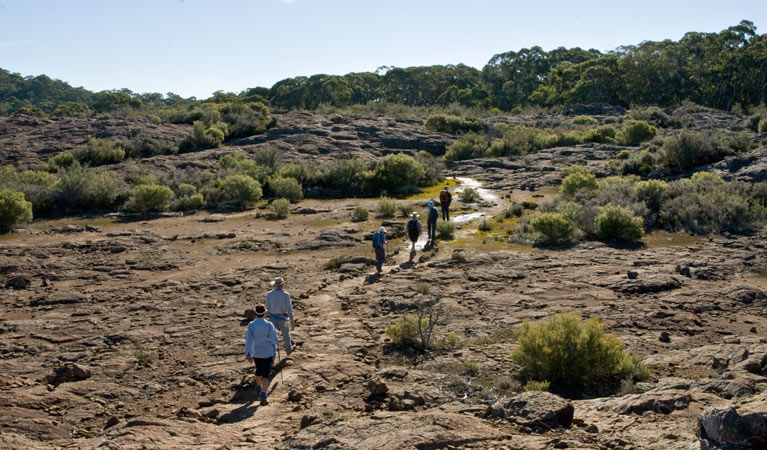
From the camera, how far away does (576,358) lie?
783cm

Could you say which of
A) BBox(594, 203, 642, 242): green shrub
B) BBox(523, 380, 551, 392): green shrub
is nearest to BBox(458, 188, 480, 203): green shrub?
BBox(594, 203, 642, 242): green shrub

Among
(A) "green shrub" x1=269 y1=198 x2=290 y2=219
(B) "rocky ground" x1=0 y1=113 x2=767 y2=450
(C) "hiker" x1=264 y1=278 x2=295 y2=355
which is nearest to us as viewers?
(B) "rocky ground" x1=0 y1=113 x2=767 y2=450

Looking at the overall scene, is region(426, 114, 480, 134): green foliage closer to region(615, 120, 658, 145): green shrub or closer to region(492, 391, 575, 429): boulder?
region(615, 120, 658, 145): green shrub

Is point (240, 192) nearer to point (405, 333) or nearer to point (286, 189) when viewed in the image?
point (286, 189)

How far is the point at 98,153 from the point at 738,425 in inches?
1376

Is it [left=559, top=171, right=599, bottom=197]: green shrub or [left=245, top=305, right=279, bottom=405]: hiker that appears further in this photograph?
[left=559, top=171, right=599, bottom=197]: green shrub

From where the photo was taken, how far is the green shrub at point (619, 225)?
16844 millimetres

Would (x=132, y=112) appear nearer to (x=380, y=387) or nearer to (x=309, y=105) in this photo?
(x=309, y=105)

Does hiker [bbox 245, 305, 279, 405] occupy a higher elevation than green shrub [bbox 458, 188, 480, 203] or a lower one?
lower

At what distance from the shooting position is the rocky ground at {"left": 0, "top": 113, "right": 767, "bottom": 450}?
19.4 ft

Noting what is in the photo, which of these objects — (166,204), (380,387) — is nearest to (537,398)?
(380,387)

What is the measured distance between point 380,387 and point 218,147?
110ft

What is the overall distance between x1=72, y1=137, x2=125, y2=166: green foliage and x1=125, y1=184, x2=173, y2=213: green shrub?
10.9 m

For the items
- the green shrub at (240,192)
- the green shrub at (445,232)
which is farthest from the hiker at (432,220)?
the green shrub at (240,192)
